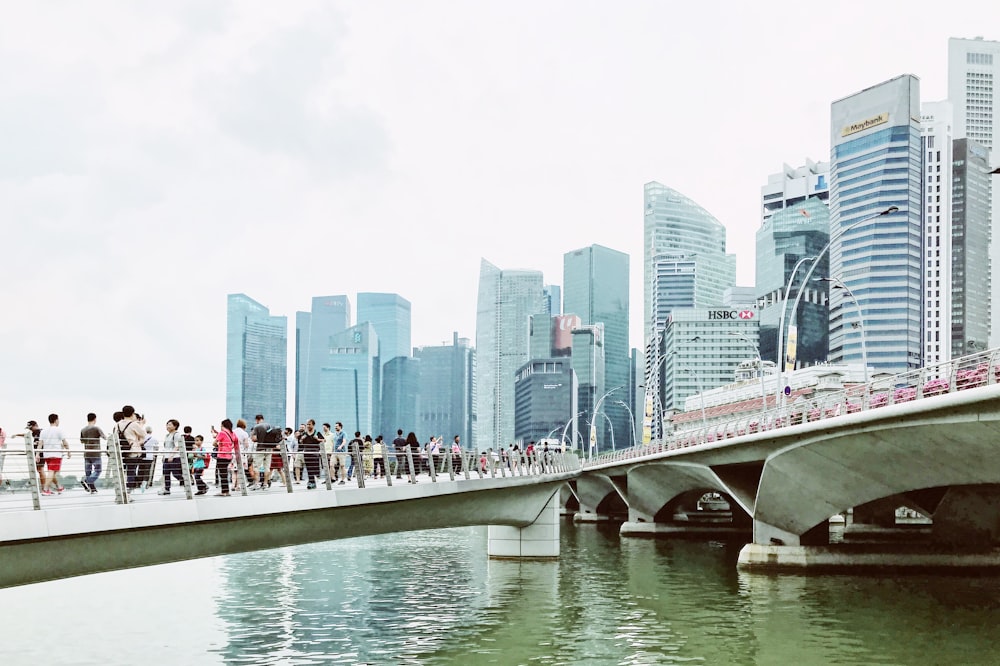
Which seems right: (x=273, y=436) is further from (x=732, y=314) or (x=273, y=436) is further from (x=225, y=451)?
(x=732, y=314)

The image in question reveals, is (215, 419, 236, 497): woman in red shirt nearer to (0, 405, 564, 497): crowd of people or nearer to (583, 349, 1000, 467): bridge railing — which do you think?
(0, 405, 564, 497): crowd of people

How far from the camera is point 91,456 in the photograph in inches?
670

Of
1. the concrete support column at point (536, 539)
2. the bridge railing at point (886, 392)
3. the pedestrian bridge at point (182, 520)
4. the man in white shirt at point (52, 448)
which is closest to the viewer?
the pedestrian bridge at point (182, 520)

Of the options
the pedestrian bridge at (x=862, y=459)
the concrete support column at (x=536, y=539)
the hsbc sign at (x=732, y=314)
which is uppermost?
the hsbc sign at (x=732, y=314)

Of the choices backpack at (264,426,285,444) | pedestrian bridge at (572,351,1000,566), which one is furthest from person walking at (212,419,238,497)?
pedestrian bridge at (572,351,1000,566)

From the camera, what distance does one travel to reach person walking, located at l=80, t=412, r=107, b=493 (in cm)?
1598

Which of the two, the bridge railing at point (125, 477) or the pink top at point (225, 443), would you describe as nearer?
the bridge railing at point (125, 477)

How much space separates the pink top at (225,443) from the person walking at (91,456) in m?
2.12

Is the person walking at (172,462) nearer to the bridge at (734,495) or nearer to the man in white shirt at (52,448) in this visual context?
the bridge at (734,495)

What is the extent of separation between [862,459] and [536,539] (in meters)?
14.6

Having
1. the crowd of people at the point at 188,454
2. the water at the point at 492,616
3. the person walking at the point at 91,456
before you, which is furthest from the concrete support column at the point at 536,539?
the person walking at the point at 91,456

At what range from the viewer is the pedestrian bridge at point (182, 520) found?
563 inches

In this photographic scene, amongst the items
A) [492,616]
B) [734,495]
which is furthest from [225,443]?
[734,495]

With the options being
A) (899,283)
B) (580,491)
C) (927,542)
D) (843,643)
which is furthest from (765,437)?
(899,283)
